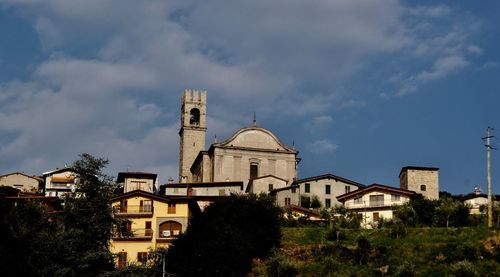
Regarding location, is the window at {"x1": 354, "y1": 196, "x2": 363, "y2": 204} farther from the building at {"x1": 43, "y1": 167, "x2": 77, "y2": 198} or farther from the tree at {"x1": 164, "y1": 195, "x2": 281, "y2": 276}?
the building at {"x1": 43, "y1": 167, "x2": 77, "y2": 198}

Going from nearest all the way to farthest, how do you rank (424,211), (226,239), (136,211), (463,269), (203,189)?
(463,269) → (226,239) → (136,211) → (424,211) → (203,189)

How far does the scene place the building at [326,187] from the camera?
93.6 metres

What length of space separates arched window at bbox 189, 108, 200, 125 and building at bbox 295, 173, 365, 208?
32604 millimetres

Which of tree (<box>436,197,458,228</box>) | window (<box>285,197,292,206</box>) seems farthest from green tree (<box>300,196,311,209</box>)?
tree (<box>436,197,458,228</box>)

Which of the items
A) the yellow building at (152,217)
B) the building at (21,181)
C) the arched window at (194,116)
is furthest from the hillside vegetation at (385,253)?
the arched window at (194,116)

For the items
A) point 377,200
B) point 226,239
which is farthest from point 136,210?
point 377,200

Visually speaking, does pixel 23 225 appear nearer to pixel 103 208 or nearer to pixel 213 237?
pixel 103 208

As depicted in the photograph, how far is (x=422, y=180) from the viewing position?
93250 mm

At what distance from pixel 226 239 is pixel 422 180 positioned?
39323 mm

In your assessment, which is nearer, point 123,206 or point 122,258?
point 122,258

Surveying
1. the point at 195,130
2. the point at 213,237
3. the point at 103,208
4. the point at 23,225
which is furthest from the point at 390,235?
the point at 195,130

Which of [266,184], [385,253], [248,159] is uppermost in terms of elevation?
[248,159]

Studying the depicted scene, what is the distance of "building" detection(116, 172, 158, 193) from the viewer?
9144 centimetres

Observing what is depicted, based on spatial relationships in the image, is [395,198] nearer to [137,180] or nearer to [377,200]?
[377,200]
